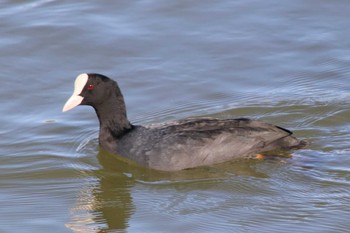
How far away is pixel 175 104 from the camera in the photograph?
37.7ft

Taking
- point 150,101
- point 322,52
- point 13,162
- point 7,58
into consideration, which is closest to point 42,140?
point 13,162

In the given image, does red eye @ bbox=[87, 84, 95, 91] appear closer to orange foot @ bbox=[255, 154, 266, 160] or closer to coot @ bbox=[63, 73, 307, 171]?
coot @ bbox=[63, 73, 307, 171]

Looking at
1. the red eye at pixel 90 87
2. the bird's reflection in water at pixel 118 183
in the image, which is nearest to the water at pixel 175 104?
the bird's reflection in water at pixel 118 183

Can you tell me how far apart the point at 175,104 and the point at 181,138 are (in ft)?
5.36

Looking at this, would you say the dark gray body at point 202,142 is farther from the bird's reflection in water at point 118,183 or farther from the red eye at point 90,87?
the red eye at point 90,87

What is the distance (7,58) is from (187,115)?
2.98 m

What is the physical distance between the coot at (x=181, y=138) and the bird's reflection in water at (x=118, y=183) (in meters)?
0.10

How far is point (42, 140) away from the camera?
10.6m

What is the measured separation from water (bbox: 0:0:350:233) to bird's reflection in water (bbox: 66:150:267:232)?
0.8 inches

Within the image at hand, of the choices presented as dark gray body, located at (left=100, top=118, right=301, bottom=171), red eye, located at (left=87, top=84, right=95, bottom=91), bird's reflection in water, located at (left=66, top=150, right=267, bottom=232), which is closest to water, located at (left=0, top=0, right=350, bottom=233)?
bird's reflection in water, located at (left=66, top=150, right=267, bottom=232)

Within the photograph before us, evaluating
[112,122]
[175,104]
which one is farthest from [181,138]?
[175,104]

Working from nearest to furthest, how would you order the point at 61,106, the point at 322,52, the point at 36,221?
the point at 36,221
the point at 61,106
the point at 322,52

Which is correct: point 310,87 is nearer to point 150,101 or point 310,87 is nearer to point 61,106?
point 150,101

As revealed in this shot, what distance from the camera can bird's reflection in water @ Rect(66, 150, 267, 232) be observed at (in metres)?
8.69
